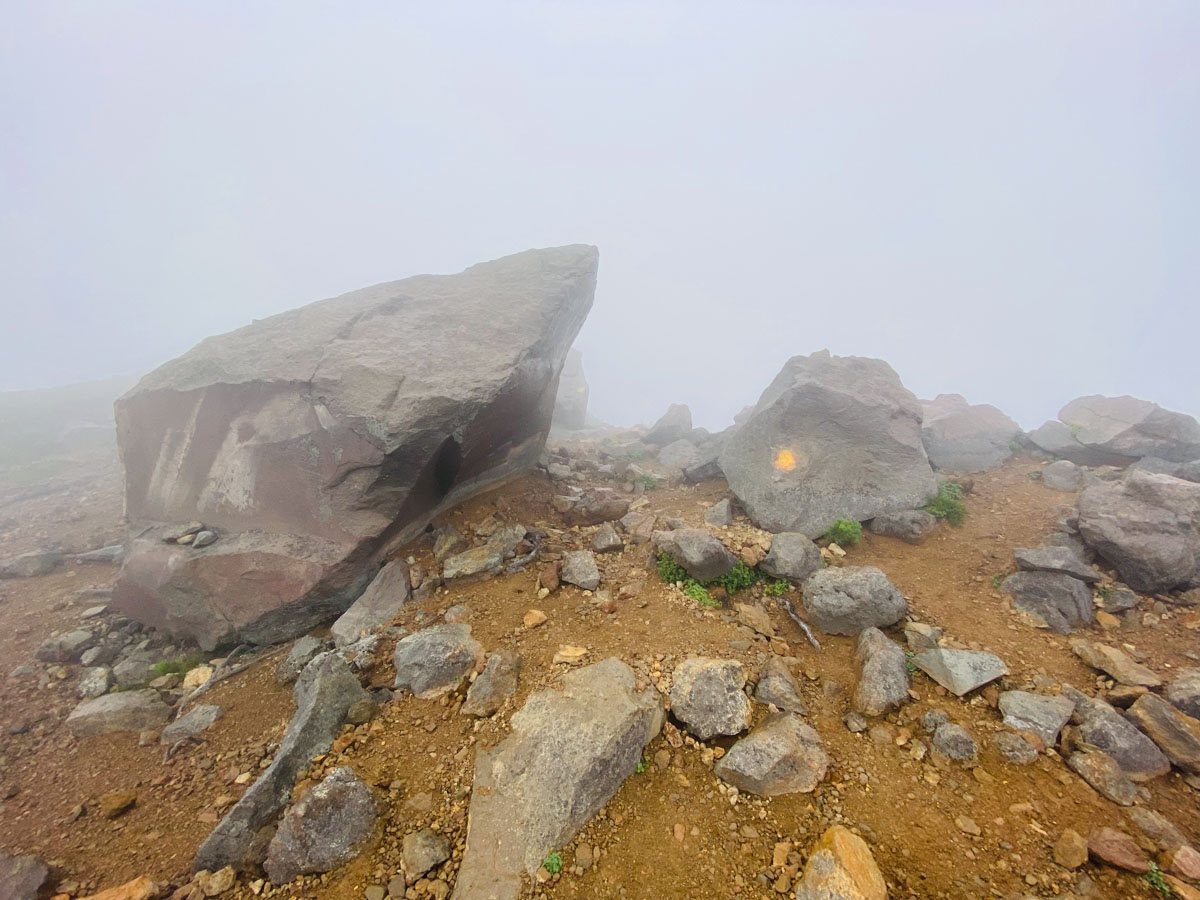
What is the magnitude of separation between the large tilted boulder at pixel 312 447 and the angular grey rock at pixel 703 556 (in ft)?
16.0

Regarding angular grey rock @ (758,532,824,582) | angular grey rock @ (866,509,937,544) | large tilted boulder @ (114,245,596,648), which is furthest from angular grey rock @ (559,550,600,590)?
angular grey rock @ (866,509,937,544)

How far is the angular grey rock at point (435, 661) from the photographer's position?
20.8 ft

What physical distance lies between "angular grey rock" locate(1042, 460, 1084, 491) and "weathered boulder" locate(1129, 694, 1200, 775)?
7965mm

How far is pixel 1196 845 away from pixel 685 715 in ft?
15.2

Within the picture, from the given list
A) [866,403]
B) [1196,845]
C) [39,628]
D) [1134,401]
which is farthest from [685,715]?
[1134,401]

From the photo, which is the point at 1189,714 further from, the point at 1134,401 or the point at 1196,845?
the point at 1134,401

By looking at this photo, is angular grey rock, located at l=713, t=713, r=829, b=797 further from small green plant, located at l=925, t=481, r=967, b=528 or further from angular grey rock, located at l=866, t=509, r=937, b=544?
small green plant, located at l=925, t=481, r=967, b=528

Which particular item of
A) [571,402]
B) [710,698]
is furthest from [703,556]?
[571,402]

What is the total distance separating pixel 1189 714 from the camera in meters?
5.29

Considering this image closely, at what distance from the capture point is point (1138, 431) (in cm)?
1270

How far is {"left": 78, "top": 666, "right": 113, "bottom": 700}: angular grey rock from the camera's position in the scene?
7461mm

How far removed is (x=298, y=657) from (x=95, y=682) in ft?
11.8

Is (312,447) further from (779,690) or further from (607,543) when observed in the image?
(779,690)

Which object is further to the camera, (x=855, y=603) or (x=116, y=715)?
(x=855, y=603)
